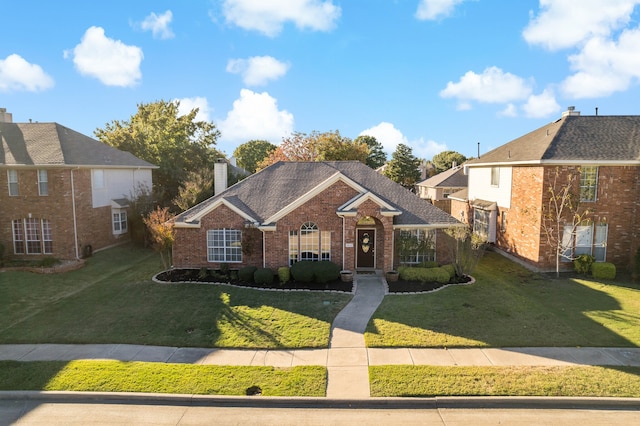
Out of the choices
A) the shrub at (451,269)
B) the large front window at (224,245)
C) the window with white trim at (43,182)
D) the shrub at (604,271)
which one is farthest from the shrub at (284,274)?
the shrub at (604,271)

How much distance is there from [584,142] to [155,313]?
2354cm

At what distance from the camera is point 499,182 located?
26.6m

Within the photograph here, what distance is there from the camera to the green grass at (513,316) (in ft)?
42.0

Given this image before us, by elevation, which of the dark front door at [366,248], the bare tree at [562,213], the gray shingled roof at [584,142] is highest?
the gray shingled roof at [584,142]

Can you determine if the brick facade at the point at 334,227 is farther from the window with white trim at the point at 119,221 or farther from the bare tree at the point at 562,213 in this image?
the window with white trim at the point at 119,221

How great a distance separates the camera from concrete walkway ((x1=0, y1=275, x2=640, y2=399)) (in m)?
11.3

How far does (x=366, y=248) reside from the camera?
20.7m

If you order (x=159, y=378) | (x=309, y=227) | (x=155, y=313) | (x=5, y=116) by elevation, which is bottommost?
(x=159, y=378)

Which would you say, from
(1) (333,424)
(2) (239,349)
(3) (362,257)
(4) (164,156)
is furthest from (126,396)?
(4) (164,156)

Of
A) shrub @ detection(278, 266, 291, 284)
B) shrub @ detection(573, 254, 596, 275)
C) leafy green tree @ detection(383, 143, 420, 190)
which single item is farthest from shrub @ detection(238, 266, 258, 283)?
leafy green tree @ detection(383, 143, 420, 190)

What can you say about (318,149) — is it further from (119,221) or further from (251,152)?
(251,152)

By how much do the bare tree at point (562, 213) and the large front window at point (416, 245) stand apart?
6.24 meters

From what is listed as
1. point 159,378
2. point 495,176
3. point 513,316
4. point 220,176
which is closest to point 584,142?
point 495,176

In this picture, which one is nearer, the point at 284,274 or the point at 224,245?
the point at 284,274
